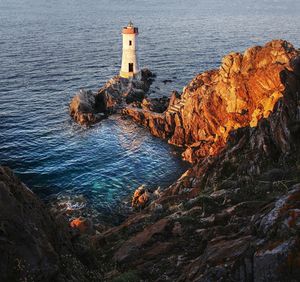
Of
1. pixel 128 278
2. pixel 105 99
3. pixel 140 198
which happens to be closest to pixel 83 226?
pixel 140 198

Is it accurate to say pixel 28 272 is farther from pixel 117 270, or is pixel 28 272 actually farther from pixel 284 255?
pixel 284 255

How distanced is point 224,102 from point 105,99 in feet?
87.4

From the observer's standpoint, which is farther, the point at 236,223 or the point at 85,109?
the point at 85,109

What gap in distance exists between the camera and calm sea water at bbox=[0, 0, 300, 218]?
5129cm

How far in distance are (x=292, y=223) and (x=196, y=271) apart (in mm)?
3272

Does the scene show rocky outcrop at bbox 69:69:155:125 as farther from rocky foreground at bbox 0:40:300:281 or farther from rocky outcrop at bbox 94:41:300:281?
rocky outcrop at bbox 94:41:300:281

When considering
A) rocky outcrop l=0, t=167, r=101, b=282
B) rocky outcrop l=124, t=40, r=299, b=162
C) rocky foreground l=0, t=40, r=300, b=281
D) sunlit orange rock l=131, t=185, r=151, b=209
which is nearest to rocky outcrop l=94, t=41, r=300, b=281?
rocky foreground l=0, t=40, r=300, b=281

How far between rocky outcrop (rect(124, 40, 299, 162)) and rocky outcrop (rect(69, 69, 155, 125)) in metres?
8.96

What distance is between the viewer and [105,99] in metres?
75.9

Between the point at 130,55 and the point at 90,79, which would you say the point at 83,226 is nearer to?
the point at 130,55

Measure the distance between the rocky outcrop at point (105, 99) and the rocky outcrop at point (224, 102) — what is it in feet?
29.4

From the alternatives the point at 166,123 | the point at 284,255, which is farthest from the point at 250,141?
the point at 166,123

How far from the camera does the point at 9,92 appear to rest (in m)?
80.5

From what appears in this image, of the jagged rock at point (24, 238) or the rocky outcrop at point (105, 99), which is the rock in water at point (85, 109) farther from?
the jagged rock at point (24, 238)
